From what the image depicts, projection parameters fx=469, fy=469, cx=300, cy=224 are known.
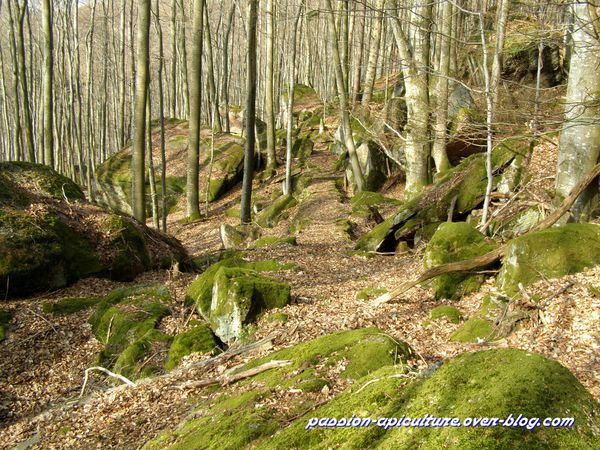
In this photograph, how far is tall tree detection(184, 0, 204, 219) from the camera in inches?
624

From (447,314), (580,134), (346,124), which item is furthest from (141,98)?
(580,134)

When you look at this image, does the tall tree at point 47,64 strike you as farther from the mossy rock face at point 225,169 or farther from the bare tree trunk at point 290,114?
the mossy rock face at point 225,169

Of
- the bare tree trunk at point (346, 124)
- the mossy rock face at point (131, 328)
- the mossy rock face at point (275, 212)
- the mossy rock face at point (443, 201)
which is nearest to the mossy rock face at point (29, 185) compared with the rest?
the mossy rock face at point (131, 328)

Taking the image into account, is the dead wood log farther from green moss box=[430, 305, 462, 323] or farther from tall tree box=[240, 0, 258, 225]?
tall tree box=[240, 0, 258, 225]

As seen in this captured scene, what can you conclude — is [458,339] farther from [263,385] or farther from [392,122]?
A: [392,122]

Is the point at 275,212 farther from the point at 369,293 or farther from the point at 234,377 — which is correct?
the point at 234,377

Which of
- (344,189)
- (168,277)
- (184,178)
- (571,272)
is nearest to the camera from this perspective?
(571,272)

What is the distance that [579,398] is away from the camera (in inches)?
89.9

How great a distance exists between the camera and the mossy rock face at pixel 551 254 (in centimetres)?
568

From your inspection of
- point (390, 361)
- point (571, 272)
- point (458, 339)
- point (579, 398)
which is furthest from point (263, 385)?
point (571, 272)

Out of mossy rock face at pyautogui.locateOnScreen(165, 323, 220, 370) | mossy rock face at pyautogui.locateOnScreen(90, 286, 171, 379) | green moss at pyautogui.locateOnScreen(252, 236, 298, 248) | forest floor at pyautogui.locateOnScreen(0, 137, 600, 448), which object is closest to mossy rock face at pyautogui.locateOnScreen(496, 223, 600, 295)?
forest floor at pyautogui.locateOnScreen(0, 137, 600, 448)

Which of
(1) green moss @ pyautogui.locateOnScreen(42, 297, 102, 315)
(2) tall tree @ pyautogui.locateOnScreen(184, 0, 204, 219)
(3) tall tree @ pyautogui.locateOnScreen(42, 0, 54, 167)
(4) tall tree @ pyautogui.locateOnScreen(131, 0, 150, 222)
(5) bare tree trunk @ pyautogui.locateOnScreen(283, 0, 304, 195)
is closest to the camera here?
(1) green moss @ pyautogui.locateOnScreen(42, 297, 102, 315)

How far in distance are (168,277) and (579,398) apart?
8.77 metres

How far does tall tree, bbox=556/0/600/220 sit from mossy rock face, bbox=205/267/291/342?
4.35 metres
